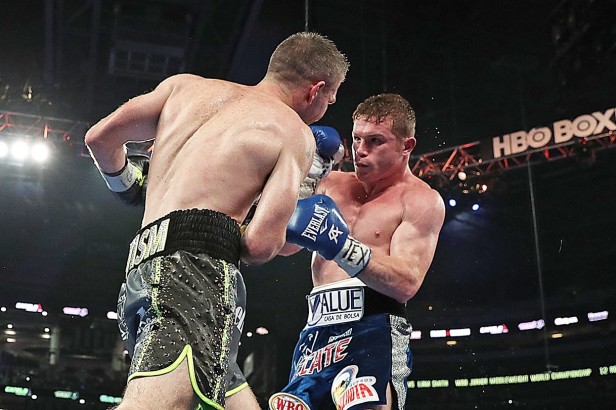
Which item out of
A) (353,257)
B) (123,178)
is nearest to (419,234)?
(353,257)

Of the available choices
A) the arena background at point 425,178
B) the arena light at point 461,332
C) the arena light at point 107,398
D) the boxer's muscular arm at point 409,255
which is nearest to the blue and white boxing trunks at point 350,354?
the boxer's muscular arm at point 409,255

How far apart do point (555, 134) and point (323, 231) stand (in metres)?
7.59

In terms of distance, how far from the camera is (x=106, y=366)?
9773 millimetres

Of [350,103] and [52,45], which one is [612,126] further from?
[52,45]

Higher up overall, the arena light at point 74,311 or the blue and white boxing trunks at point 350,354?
the arena light at point 74,311

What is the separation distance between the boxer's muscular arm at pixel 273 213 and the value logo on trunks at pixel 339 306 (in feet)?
2.67

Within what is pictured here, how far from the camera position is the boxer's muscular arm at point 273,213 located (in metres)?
1.64

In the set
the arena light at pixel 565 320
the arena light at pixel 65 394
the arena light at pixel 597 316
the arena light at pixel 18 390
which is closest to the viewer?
the arena light at pixel 18 390

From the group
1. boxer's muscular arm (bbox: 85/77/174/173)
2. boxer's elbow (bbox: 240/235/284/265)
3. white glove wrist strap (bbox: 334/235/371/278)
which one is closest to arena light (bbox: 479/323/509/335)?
white glove wrist strap (bbox: 334/235/371/278)

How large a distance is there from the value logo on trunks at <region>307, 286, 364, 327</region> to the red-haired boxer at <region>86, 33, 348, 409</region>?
68cm

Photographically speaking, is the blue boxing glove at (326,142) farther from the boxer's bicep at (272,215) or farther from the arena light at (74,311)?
the arena light at (74,311)

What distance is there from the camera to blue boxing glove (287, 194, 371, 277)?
1.99 m

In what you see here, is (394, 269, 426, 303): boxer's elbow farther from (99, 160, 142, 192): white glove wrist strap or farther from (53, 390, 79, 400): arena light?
(53, 390, 79, 400): arena light

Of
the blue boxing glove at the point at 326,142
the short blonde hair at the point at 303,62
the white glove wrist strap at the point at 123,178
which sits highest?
the blue boxing glove at the point at 326,142
